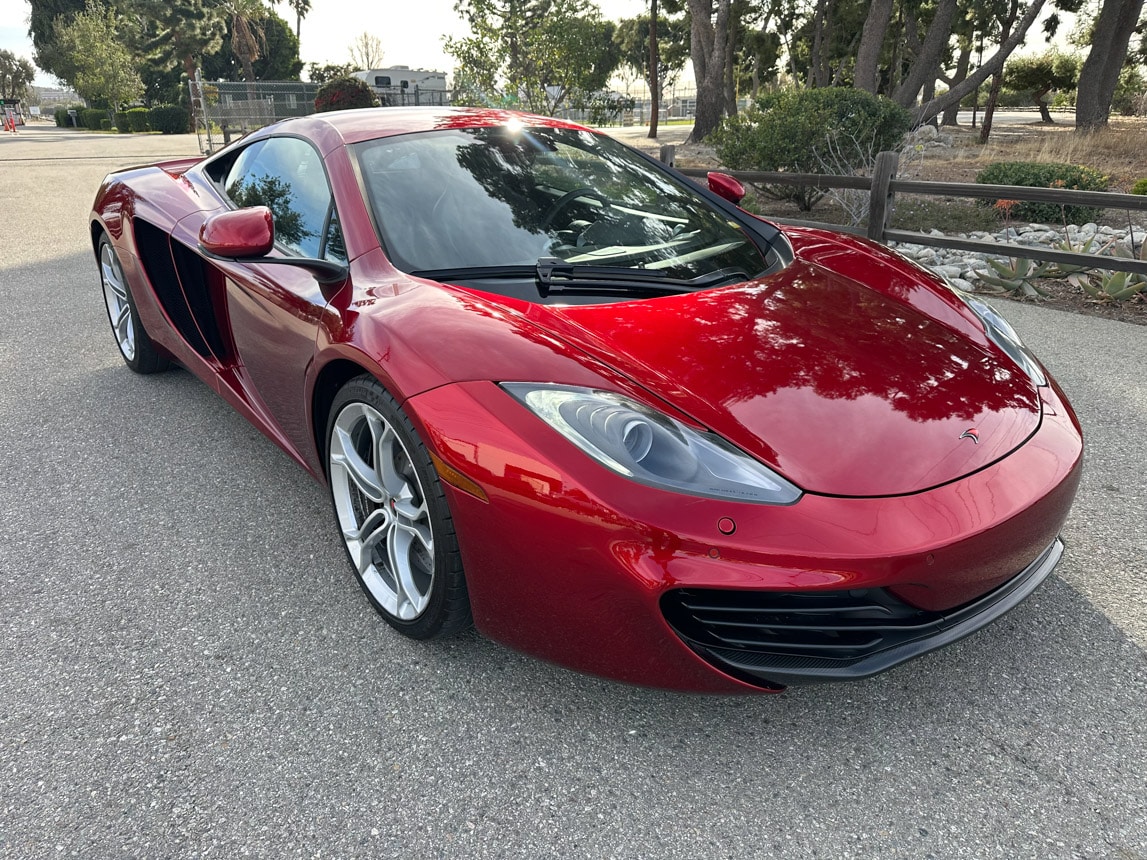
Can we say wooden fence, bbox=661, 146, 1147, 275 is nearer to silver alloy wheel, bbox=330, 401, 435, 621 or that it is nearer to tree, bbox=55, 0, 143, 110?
silver alloy wheel, bbox=330, 401, 435, 621

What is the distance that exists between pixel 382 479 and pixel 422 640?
1.43ft

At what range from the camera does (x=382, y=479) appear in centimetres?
213

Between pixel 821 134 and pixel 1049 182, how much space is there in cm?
270

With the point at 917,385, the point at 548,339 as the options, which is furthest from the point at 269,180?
the point at 917,385

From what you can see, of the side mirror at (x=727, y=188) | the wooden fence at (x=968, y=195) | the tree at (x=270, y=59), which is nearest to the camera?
the side mirror at (x=727, y=188)

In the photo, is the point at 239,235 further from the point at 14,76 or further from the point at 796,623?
the point at 14,76

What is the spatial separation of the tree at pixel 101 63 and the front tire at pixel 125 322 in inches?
1890

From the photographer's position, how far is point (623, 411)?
1691 mm

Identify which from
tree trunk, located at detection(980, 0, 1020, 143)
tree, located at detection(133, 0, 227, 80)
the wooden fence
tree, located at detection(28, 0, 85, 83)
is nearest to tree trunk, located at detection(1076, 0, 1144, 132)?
tree trunk, located at detection(980, 0, 1020, 143)

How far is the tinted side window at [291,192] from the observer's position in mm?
2459

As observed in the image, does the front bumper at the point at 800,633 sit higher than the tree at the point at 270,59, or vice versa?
the tree at the point at 270,59

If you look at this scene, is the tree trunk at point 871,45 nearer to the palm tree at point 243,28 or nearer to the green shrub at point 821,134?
the green shrub at point 821,134

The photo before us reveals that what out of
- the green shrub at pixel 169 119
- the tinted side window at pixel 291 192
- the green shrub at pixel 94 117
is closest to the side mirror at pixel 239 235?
the tinted side window at pixel 291 192

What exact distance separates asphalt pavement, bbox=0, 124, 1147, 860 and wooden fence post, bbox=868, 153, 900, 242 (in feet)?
14.6
